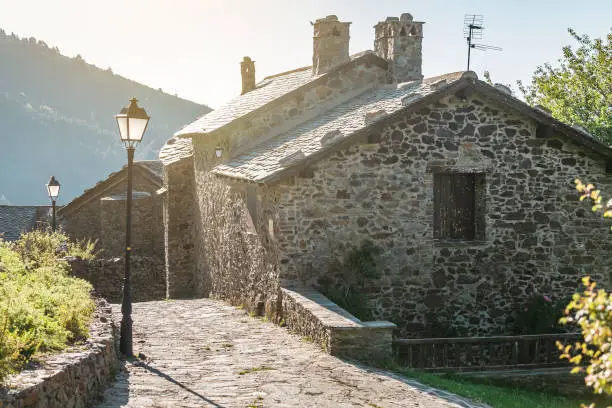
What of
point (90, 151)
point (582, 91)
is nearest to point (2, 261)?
point (582, 91)

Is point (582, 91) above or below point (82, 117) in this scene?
below

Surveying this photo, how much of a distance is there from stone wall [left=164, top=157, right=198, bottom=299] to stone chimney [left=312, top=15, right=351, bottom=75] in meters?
5.63

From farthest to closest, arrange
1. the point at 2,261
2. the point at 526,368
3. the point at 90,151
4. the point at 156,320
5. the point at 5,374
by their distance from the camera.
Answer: the point at 90,151 < the point at 156,320 < the point at 526,368 < the point at 2,261 < the point at 5,374

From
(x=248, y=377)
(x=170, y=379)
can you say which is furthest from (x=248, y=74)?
(x=170, y=379)

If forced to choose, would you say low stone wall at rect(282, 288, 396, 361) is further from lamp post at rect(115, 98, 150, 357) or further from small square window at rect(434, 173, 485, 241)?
small square window at rect(434, 173, 485, 241)

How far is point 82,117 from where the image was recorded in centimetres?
12156

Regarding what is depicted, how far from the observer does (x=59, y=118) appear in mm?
117688

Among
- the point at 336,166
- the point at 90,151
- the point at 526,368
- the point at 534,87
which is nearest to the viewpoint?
the point at 526,368

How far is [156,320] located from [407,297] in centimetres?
508

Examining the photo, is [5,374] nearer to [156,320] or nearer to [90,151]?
[156,320]

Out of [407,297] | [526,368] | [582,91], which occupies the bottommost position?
[526,368]

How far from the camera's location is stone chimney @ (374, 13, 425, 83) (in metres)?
19.0

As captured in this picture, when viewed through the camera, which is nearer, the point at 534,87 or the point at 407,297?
the point at 407,297

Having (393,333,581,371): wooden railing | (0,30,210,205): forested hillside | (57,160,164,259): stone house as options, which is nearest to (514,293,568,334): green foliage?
(393,333,581,371): wooden railing
